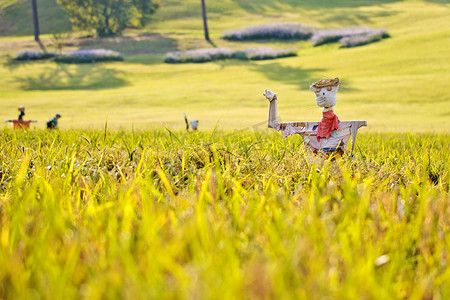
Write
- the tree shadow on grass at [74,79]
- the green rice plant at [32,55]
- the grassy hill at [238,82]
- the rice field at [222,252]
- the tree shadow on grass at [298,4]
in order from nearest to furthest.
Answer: the rice field at [222,252] → the grassy hill at [238,82] → the tree shadow on grass at [74,79] → the green rice plant at [32,55] → the tree shadow on grass at [298,4]

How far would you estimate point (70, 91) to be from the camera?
20.1 meters

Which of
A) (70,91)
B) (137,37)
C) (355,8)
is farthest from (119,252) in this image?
(355,8)

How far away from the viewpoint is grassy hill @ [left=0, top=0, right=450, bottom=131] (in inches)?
516

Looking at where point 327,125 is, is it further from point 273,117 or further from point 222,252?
point 222,252

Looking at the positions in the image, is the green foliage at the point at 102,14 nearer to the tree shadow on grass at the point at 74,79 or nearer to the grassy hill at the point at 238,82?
the grassy hill at the point at 238,82

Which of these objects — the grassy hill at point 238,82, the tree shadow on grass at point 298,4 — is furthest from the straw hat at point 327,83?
the tree shadow on grass at point 298,4

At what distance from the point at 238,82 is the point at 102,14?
73.7 feet

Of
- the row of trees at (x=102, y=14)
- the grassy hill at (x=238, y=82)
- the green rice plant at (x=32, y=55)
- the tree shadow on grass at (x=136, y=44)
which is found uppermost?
the row of trees at (x=102, y=14)

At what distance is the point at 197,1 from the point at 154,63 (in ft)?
82.7

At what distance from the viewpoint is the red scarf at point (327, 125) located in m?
3.67

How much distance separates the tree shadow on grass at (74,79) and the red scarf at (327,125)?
18779 mm

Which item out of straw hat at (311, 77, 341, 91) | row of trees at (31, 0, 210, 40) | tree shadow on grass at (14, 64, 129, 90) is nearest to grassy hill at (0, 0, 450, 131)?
tree shadow on grass at (14, 64, 129, 90)

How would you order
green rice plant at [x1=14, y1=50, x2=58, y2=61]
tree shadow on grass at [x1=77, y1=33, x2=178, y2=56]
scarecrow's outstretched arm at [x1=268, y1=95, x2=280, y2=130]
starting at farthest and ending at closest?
tree shadow on grass at [x1=77, y1=33, x2=178, y2=56]
green rice plant at [x1=14, y1=50, x2=58, y2=61]
scarecrow's outstretched arm at [x1=268, y1=95, x2=280, y2=130]

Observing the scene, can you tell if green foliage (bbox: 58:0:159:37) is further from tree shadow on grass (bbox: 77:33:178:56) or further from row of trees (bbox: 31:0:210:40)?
tree shadow on grass (bbox: 77:33:178:56)
